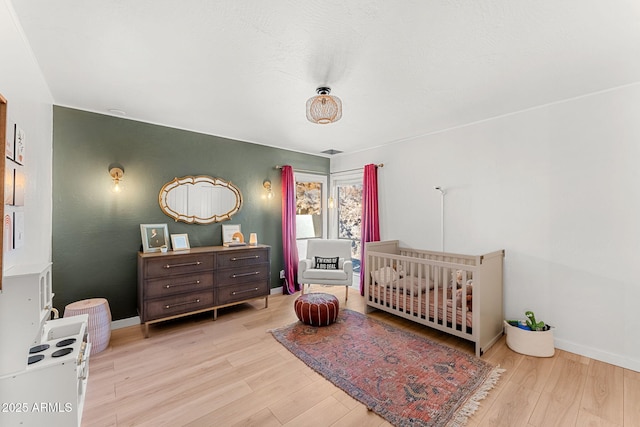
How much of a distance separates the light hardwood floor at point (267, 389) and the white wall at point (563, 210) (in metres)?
0.45

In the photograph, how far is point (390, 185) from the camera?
13.8ft

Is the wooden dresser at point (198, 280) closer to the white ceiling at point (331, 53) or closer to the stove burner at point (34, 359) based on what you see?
the stove burner at point (34, 359)

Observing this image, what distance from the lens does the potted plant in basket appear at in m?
2.47

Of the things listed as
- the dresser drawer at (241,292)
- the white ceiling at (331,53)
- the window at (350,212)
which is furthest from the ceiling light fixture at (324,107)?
the window at (350,212)

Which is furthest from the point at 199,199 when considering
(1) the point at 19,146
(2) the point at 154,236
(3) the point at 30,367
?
(3) the point at 30,367

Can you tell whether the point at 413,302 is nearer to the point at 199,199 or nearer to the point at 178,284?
the point at 178,284

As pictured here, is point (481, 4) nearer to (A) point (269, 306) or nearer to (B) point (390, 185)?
(B) point (390, 185)

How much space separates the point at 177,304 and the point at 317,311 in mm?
1614

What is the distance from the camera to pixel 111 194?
3035mm

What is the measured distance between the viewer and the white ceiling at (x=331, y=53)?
1.46 meters

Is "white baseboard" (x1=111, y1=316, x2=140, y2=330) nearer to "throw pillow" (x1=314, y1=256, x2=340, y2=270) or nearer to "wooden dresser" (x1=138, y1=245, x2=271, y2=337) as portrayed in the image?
"wooden dresser" (x1=138, y1=245, x2=271, y2=337)

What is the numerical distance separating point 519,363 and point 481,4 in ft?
9.23

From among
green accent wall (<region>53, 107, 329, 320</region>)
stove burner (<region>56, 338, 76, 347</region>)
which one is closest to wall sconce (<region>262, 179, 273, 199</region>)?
green accent wall (<region>53, 107, 329, 320</region>)

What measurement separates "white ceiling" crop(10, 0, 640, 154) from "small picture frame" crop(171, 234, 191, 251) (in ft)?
4.86
